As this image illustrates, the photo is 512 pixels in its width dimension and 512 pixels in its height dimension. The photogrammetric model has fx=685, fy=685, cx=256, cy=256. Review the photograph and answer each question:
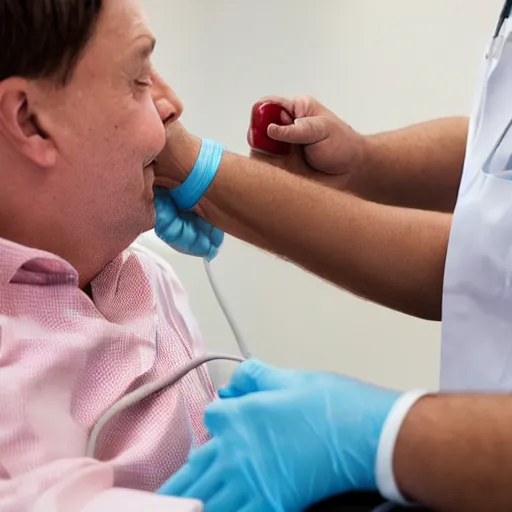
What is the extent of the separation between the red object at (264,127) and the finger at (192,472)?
25.9 inches

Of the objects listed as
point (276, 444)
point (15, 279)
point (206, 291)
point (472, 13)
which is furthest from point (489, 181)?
point (206, 291)

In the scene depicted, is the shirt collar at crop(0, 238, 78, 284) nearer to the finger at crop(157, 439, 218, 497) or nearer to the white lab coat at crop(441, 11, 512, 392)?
the finger at crop(157, 439, 218, 497)

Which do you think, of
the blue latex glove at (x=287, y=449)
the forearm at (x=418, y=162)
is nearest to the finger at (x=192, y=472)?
the blue latex glove at (x=287, y=449)

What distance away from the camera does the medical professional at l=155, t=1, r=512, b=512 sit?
646 millimetres

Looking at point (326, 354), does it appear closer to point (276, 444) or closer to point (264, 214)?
point (264, 214)

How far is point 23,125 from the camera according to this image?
0.82 m

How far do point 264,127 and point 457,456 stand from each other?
0.76 m

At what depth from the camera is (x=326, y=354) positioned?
210 cm

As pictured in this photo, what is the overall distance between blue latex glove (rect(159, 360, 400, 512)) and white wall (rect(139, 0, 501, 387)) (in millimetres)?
1160

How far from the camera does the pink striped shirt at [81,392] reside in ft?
2.19

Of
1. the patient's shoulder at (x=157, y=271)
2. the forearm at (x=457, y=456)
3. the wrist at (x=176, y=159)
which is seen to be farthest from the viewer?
the patient's shoulder at (x=157, y=271)

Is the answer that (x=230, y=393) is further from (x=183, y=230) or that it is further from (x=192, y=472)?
(x=183, y=230)

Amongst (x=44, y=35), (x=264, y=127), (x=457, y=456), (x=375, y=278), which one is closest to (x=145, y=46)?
(x=44, y=35)

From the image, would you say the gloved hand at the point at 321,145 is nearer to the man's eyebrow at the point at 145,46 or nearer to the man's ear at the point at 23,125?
the man's eyebrow at the point at 145,46
